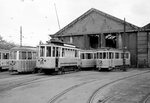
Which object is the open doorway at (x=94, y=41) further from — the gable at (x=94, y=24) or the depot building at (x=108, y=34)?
the gable at (x=94, y=24)

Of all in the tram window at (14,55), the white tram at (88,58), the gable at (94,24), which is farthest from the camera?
the gable at (94,24)

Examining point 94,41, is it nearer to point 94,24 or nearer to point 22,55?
point 94,24

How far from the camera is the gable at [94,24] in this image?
3881cm

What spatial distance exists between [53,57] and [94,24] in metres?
21.6

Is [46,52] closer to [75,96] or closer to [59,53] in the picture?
[59,53]

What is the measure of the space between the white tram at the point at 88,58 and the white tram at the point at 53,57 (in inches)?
266

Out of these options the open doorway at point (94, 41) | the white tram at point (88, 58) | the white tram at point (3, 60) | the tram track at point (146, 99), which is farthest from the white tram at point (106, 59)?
the tram track at point (146, 99)

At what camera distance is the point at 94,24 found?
135ft

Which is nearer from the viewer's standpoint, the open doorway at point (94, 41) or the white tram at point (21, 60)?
the white tram at point (21, 60)

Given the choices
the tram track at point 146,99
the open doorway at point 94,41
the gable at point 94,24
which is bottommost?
the tram track at point 146,99

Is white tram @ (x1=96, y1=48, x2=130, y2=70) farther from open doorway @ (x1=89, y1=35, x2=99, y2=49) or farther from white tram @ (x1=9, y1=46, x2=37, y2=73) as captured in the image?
open doorway @ (x1=89, y1=35, x2=99, y2=49)

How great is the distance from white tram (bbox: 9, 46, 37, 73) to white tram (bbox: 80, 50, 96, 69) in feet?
28.5

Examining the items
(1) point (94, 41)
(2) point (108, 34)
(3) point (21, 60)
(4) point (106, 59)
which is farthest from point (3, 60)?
(1) point (94, 41)

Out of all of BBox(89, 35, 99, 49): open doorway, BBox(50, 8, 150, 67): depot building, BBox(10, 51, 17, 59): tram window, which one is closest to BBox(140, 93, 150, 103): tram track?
BBox(10, 51, 17, 59): tram window
